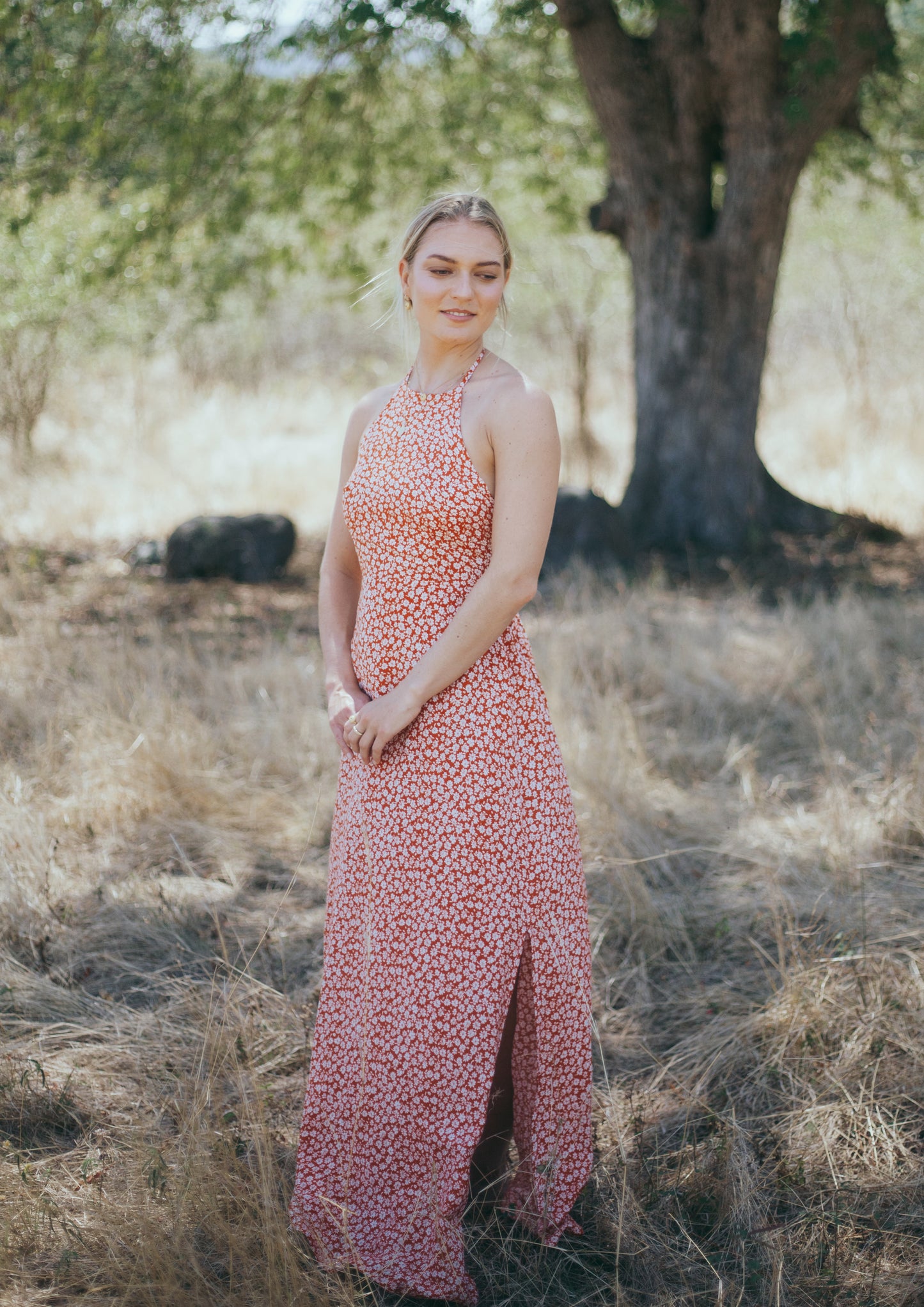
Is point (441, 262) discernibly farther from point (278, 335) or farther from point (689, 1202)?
point (278, 335)

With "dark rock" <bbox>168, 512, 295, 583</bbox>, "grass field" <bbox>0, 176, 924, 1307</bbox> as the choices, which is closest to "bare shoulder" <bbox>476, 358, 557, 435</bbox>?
"grass field" <bbox>0, 176, 924, 1307</bbox>

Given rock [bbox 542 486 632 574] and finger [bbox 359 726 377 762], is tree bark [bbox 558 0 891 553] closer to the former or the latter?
rock [bbox 542 486 632 574]

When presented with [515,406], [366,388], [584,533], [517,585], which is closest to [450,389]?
[515,406]

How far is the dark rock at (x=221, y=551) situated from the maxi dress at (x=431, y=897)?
5.94 m

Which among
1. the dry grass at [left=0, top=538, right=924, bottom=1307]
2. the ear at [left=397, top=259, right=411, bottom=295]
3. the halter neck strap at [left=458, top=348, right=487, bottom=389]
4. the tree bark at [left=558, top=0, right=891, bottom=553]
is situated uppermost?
the tree bark at [left=558, top=0, right=891, bottom=553]

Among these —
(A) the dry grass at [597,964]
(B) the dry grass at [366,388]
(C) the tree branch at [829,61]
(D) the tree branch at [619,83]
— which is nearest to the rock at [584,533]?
(A) the dry grass at [597,964]

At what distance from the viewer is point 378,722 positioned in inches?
77.9

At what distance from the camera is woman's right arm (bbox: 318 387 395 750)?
2.14 meters

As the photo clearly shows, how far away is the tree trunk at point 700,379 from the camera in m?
7.50

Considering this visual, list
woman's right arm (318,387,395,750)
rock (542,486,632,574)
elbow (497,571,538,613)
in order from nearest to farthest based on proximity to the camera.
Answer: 1. elbow (497,571,538,613)
2. woman's right arm (318,387,395,750)
3. rock (542,486,632,574)

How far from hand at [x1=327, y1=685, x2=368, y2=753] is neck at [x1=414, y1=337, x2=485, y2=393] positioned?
0.61 meters

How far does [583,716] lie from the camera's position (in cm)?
475

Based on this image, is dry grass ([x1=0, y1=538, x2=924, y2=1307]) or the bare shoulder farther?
dry grass ([x1=0, y1=538, x2=924, y2=1307])

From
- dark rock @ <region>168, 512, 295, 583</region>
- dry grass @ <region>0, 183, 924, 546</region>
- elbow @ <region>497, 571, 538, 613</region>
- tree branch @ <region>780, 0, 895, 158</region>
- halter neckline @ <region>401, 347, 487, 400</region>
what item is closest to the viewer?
elbow @ <region>497, 571, 538, 613</region>
